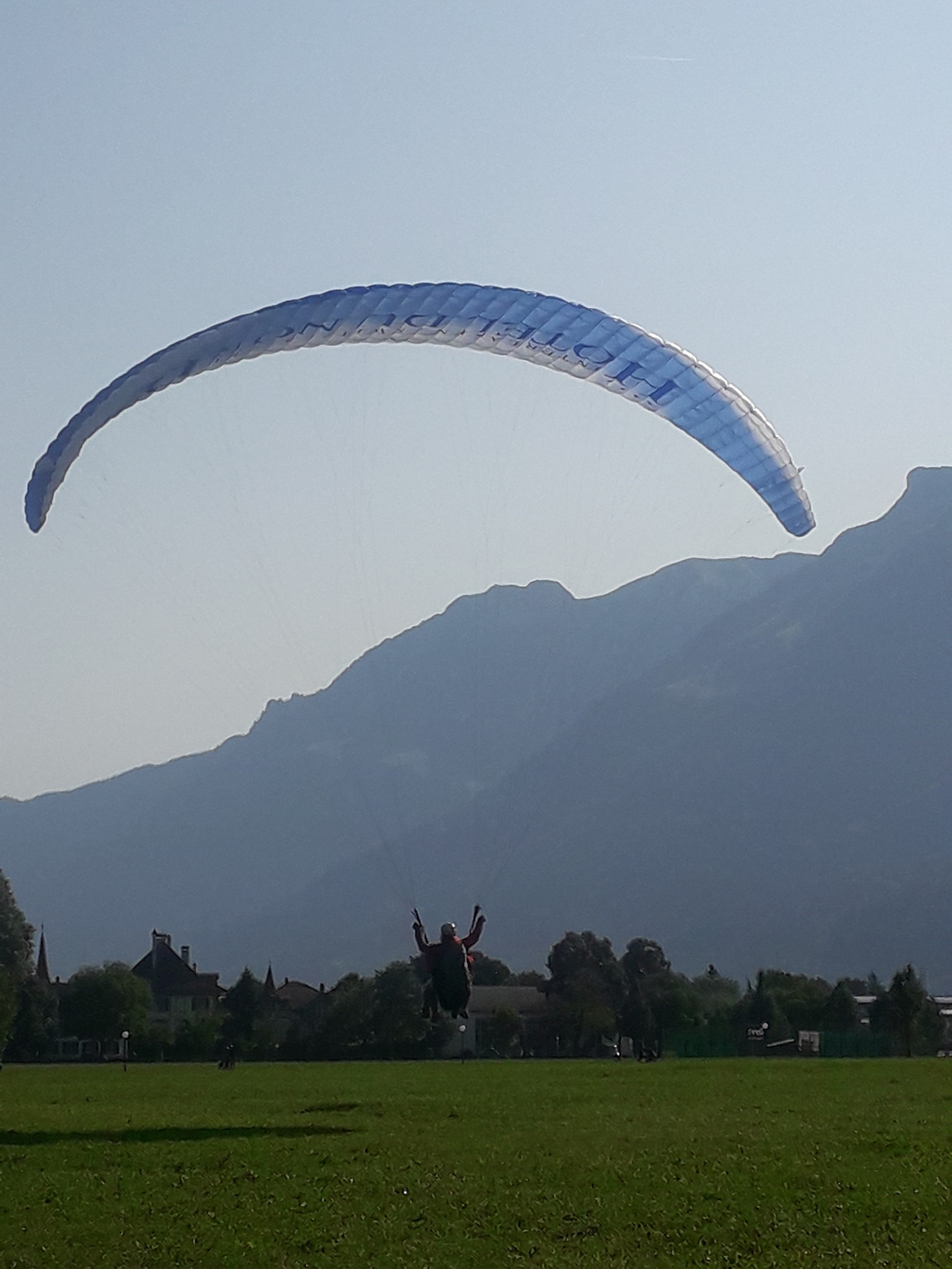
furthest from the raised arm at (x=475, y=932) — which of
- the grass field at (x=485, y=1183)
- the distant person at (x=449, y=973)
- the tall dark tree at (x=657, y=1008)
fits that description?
the tall dark tree at (x=657, y=1008)

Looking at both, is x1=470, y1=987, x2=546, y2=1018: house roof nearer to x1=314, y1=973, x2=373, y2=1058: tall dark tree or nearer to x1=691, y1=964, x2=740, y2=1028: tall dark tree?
x1=691, y1=964, x2=740, y2=1028: tall dark tree

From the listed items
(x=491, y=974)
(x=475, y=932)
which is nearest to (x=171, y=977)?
(x=491, y=974)

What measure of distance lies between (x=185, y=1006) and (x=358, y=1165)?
371 ft

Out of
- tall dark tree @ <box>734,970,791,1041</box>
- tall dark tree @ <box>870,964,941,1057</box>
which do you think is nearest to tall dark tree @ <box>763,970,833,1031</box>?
tall dark tree @ <box>734,970,791,1041</box>

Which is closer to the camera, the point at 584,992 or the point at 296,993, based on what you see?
the point at 584,992

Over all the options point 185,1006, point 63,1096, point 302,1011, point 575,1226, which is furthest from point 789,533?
point 185,1006

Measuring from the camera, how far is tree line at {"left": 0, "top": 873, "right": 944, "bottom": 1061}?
7544cm

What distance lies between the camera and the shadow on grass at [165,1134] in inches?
750

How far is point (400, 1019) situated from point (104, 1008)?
46.5 feet

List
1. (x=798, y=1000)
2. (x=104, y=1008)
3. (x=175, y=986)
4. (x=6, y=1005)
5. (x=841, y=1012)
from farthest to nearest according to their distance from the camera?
1. (x=175, y=986)
2. (x=798, y=1000)
3. (x=841, y=1012)
4. (x=104, y=1008)
5. (x=6, y=1005)

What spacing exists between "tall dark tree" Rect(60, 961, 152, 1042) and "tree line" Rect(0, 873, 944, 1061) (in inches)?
→ 2.5

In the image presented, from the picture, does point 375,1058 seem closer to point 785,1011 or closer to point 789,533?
point 785,1011

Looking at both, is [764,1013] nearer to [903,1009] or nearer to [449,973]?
[903,1009]

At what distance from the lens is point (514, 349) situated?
2158 centimetres
